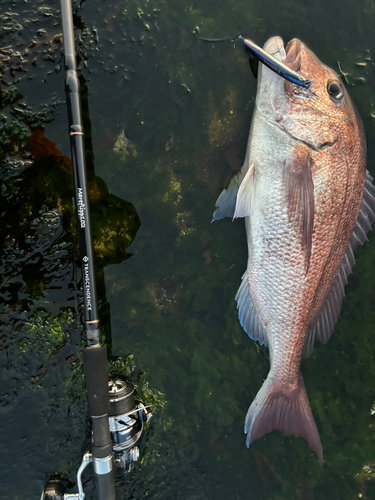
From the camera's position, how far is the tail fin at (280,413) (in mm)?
1969

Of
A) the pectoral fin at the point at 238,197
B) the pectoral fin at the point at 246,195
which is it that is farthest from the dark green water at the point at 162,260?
the pectoral fin at the point at 246,195

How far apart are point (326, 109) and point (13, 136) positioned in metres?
1.59

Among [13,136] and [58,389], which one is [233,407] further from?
[13,136]

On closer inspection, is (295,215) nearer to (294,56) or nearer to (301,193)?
(301,193)

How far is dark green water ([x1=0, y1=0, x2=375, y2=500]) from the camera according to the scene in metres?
1.94

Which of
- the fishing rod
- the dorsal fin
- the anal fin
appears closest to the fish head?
the dorsal fin

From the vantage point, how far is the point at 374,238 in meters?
2.13

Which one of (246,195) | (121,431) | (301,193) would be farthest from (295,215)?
(121,431)

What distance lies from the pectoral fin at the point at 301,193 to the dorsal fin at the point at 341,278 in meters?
0.36

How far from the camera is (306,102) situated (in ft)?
5.66

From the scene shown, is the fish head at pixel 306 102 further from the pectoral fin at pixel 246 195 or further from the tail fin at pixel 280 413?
the tail fin at pixel 280 413

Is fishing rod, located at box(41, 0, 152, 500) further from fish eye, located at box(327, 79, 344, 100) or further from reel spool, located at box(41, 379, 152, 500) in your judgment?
fish eye, located at box(327, 79, 344, 100)

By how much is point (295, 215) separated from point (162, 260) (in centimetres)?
78

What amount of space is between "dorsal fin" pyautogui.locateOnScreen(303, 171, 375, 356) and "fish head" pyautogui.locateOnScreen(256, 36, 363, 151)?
1.26 feet
